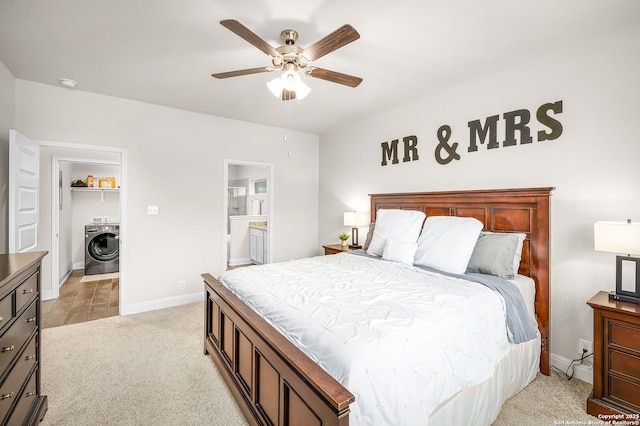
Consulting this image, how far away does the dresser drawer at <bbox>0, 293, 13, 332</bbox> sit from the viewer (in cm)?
127

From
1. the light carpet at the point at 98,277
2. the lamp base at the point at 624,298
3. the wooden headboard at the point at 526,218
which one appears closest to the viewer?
the lamp base at the point at 624,298

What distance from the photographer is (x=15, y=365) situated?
1.41 meters

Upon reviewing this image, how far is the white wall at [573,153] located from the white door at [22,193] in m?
4.12

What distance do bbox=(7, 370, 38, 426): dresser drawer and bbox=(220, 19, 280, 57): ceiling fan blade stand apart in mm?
2179

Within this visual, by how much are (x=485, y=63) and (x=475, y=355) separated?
2.40 m

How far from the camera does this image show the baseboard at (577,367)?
224 cm

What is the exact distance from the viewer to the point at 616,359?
1.81 metres

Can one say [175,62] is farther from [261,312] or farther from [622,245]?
[622,245]

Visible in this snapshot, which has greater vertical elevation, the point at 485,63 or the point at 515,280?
the point at 485,63

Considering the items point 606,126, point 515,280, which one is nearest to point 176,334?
point 515,280

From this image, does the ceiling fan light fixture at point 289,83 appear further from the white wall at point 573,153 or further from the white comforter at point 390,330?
the white wall at point 573,153

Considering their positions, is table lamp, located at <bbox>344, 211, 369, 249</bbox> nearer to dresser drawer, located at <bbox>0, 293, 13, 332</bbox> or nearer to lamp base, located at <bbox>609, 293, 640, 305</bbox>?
lamp base, located at <bbox>609, 293, 640, 305</bbox>

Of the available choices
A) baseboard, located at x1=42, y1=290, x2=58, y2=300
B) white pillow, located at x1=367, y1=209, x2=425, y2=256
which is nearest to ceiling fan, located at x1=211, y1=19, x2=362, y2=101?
white pillow, located at x1=367, y1=209, x2=425, y2=256

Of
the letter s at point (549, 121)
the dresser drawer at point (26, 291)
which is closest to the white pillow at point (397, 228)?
the letter s at point (549, 121)
